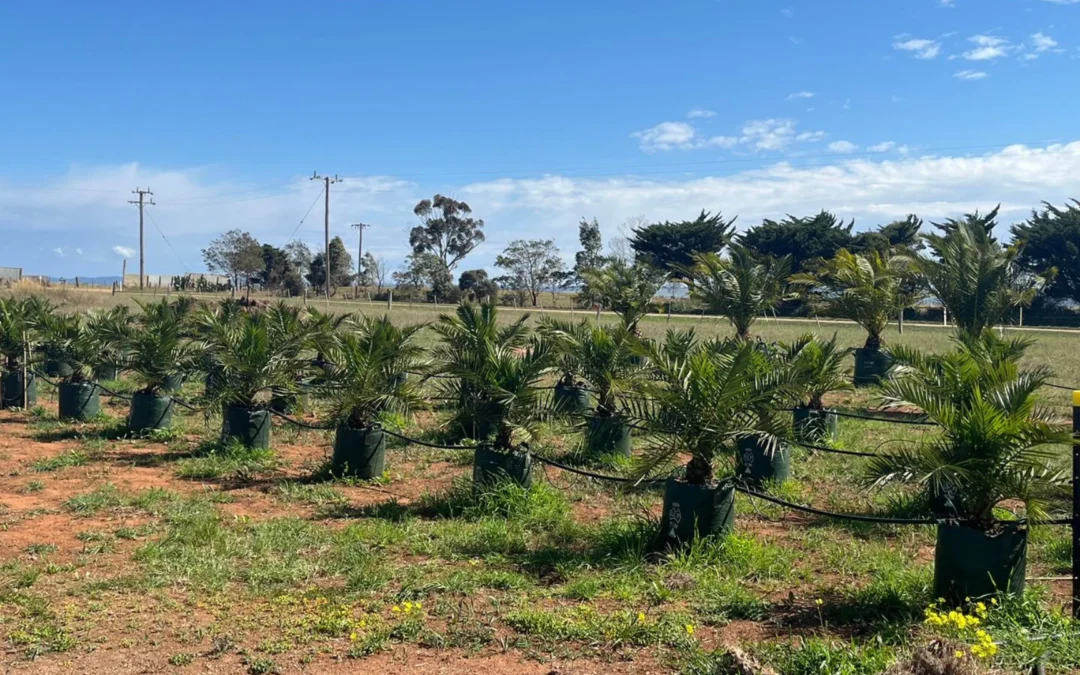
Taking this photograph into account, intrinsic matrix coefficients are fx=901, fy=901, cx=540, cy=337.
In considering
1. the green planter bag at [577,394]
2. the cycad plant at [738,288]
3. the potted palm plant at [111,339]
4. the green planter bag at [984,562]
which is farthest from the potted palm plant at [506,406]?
the cycad plant at [738,288]

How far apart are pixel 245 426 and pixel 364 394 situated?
2.06 metres

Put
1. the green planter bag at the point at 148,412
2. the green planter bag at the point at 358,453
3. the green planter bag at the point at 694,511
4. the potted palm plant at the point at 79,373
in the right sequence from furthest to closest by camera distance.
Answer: the potted palm plant at the point at 79,373 → the green planter bag at the point at 148,412 → the green planter bag at the point at 358,453 → the green planter bag at the point at 694,511

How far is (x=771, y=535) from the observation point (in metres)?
6.50

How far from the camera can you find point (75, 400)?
38.2 feet

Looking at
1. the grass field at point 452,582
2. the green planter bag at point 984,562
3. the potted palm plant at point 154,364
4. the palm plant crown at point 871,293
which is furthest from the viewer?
the palm plant crown at point 871,293

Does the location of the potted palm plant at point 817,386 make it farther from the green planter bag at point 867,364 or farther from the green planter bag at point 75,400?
the green planter bag at point 75,400

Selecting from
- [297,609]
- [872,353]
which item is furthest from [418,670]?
[872,353]

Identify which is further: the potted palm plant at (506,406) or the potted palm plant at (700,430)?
the potted palm plant at (506,406)

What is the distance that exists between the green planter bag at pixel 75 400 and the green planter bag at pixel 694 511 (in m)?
8.88

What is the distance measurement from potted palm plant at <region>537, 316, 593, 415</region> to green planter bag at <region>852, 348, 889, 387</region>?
6.79 metres

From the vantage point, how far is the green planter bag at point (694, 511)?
573cm

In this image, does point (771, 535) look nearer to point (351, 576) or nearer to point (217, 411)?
point (351, 576)

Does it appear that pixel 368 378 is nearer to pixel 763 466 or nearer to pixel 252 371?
pixel 252 371

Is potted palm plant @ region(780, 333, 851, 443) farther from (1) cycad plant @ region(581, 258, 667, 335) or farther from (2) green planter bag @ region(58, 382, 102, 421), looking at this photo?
(2) green planter bag @ region(58, 382, 102, 421)
